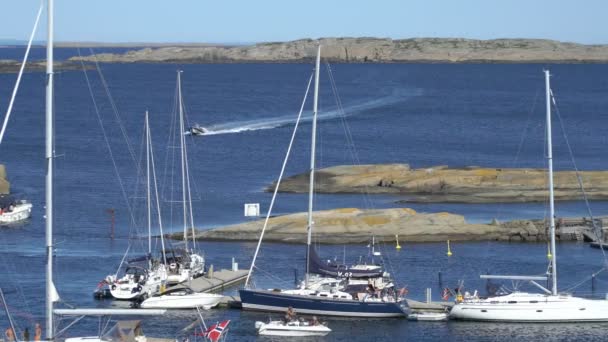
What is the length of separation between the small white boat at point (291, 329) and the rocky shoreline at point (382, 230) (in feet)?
58.7

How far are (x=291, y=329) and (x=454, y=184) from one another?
3668 cm

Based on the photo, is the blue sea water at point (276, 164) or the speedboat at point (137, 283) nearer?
the speedboat at point (137, 283)

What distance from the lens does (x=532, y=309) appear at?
1859 inches

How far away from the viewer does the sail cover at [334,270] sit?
49.2 meters

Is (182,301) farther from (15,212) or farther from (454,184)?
(454,184)

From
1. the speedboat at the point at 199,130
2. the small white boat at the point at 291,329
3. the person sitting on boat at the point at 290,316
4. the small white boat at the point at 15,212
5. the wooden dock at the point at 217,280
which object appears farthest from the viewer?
the speedboat at the point at 199,130

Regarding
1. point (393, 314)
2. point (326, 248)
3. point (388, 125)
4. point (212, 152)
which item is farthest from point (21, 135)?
point (393, 314)

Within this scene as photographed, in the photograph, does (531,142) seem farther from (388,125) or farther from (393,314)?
(393,314)

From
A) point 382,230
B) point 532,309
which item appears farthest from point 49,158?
point 382,230

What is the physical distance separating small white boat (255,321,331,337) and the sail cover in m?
3.87

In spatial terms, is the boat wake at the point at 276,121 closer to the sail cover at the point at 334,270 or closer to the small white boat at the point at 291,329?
the sail cover at the point at 334,270

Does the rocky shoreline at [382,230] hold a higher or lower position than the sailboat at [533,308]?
lower

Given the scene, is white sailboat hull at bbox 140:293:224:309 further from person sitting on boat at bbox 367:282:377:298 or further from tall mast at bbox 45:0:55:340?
tall mast at bbox 45:0:55:340

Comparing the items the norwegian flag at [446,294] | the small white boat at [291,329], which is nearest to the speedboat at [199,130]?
the norwegian flag at [446,294]
